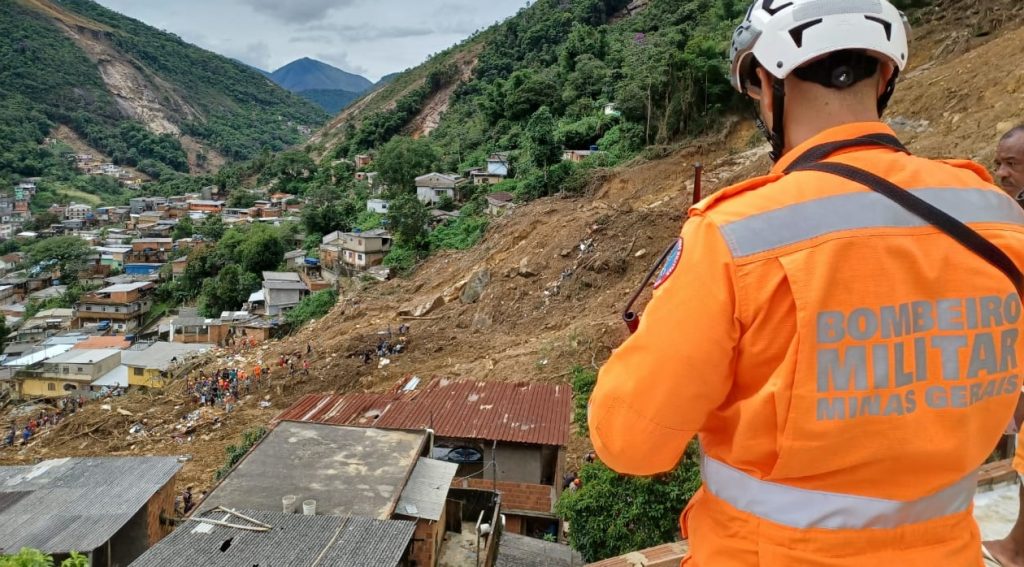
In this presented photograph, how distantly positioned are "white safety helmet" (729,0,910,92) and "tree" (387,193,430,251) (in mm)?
26386

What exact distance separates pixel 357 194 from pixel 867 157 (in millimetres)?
44507

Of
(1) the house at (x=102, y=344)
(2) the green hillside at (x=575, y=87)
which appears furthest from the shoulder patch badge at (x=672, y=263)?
(1) the house at (x=102, y=344)

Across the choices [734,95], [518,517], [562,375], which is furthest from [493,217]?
[518,517]

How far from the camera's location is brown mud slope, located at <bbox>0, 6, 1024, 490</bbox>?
1391cm

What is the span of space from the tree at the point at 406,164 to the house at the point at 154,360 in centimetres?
1618

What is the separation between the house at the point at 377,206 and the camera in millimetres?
36175

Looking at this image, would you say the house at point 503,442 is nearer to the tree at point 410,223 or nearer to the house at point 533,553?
the house at point 533,553

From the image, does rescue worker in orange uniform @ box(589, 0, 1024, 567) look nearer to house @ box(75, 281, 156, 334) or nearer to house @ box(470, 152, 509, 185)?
house @ box(470, 152, 509, 185)

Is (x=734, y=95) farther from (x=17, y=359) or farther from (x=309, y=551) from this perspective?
(x=17, y=359)

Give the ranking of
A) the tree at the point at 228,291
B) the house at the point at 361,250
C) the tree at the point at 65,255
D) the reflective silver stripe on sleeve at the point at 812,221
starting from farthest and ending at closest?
the tree at the point at 65,255
the tree at the point at 228,291
the house at the point at 361,250
the reflective silver stripe on sleeve at the point at 812,221

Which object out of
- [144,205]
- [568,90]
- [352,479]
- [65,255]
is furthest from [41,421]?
[144,205]

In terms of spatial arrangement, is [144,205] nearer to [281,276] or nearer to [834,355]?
[281,276]

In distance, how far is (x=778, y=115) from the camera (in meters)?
1.28

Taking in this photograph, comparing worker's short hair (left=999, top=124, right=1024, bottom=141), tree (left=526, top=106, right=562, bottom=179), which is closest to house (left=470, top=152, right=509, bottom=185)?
tree (left=526, top=106, right=562, bottom=179)
